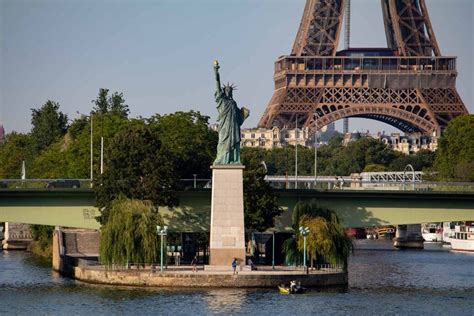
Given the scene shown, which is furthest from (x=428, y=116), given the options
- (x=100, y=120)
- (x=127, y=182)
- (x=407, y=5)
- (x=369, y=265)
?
(x=127, y=182)

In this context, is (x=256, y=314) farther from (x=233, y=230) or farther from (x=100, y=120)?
(x=100, y=120)

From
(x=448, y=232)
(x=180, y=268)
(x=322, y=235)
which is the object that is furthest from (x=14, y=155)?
(x=322, y=235)

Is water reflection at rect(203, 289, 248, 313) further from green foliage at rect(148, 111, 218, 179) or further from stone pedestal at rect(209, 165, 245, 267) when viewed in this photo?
green foliage at rect(148, 111, 218, 179)

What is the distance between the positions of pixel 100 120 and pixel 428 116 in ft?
255

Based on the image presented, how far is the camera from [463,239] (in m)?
140

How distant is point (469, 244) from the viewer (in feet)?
453

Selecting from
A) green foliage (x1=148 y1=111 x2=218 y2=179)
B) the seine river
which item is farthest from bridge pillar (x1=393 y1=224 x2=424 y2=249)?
the seine river

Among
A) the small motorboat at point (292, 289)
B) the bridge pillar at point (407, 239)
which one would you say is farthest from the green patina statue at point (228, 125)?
the bridge pillar at point (407, 239)

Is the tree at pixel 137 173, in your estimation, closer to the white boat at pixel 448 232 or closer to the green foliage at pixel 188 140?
the green foliage at pixel 188 140

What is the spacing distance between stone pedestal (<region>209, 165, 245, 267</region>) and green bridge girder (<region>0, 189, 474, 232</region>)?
6.95m

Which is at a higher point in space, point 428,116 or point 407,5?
point 407,5

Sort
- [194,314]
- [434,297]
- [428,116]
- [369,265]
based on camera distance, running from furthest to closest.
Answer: [428,116], [369,265], [434,297], [194,314]

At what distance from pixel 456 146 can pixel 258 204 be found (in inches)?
3385

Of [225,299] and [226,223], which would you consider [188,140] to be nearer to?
[226,223]
